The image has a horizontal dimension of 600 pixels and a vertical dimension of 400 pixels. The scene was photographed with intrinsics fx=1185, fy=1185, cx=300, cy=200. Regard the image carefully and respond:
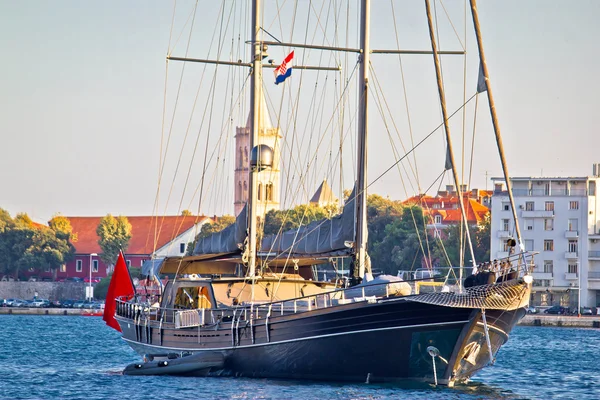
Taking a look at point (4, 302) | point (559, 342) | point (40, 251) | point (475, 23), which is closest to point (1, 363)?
point (475, 23)

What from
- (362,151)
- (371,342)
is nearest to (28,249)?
(362,151)

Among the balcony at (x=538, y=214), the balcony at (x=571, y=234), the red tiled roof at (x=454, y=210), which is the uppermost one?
the red tiled roof at (x=454, y=210)

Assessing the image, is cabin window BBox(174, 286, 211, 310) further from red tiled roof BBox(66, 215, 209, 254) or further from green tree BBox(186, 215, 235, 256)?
red tiled roof BBox(66, 215, 209, 254)

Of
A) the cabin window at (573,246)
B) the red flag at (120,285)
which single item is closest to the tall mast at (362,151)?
the red flag at (120,285)

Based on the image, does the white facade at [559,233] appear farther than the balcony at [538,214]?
No

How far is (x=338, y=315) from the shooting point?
32.4 metres

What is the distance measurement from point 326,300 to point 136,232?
140 meters

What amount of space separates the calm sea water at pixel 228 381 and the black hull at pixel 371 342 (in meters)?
0.47

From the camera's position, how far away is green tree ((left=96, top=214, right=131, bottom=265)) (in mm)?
156500

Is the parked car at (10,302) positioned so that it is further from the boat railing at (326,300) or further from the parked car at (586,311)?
the boat railing at (326,300)

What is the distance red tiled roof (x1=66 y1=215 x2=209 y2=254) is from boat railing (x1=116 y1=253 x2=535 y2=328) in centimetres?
12360

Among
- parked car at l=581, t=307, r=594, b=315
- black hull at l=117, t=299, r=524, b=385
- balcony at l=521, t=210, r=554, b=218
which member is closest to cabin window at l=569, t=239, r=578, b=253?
balcony at l=521, t=210, r=554, b=218

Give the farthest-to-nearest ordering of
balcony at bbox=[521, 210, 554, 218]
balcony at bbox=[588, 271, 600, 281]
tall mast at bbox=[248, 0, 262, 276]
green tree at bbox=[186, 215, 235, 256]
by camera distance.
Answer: green tree at bbox=[186, 215, 235, 256]
balcony at bbox=[521, 210, 554, 218]
balcony at bbox=[588, 271, 600, 281]
tall mast at bbox=[248, 0, 262, 276]

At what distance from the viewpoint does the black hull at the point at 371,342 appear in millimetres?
31922
